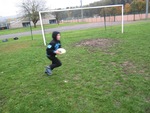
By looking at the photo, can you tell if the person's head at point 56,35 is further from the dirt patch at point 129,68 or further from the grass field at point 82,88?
the dirt patch at point 129,68

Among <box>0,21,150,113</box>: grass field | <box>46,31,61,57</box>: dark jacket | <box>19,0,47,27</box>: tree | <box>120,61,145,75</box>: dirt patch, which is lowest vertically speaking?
<box>0,21,150,113</box>: grass field

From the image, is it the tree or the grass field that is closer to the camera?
the grass field

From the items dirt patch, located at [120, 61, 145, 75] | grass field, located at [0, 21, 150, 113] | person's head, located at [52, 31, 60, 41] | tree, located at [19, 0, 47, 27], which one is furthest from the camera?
tree, located at [19, 0, 47, 27]

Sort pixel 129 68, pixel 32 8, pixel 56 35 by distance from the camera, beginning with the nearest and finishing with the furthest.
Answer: pixel 56 35 → pixel 129 68 → pixel 32 8

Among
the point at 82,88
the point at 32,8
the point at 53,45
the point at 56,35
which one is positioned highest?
the point at 32,8

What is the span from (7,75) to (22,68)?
794 millimetres

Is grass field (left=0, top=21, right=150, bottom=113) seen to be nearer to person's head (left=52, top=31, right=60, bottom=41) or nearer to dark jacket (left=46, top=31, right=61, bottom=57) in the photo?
dark jacket (left=46, top=31, right=61, bottom=57)

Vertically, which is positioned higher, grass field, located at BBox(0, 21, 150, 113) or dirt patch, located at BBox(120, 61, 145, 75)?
dirt patch, located at BBox(120, 61, 145, 75)

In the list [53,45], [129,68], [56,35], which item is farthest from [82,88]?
[129,68]

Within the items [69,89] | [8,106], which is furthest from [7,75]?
[69,89]

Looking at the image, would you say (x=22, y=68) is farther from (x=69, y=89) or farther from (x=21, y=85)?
(x=69, y=89)

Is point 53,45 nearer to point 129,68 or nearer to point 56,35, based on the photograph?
point 56,35

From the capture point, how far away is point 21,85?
4.86 m

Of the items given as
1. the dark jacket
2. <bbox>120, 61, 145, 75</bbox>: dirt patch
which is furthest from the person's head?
<bbox>120, 61, 145, 75</bbox>: dirt patch
